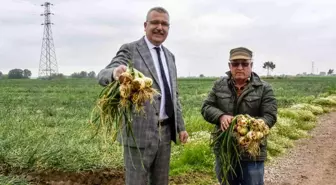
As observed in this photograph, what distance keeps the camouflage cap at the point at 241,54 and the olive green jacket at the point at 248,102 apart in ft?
0.72

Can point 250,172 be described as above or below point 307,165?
above

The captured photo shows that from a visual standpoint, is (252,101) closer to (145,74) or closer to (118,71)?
(145,74)

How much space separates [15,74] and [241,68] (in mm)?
91297

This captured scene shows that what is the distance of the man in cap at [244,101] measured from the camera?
363 cm

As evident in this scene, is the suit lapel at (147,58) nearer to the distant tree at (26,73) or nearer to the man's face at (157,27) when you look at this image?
the man's face at (157,27)

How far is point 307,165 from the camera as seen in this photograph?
808 cm

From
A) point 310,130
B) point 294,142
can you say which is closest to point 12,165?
point 294,142

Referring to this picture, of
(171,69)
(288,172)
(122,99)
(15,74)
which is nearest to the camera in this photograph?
(122,99)

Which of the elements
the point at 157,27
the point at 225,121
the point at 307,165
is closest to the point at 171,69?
the point at 157,27

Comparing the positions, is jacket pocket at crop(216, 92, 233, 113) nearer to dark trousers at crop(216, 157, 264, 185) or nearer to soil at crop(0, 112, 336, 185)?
dark trousers at crop(216, 157, 264, 185)

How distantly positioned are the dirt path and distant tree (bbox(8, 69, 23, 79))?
279 feet

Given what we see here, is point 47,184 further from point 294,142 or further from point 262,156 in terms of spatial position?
point 294,142

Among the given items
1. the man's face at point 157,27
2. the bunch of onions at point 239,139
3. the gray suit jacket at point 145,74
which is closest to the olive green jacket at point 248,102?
the bunch of onions at point 239,139

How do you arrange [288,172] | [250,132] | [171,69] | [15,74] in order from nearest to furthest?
1. [250,132]
2. [171,69]
3. [288,172]
4. [15,74]
